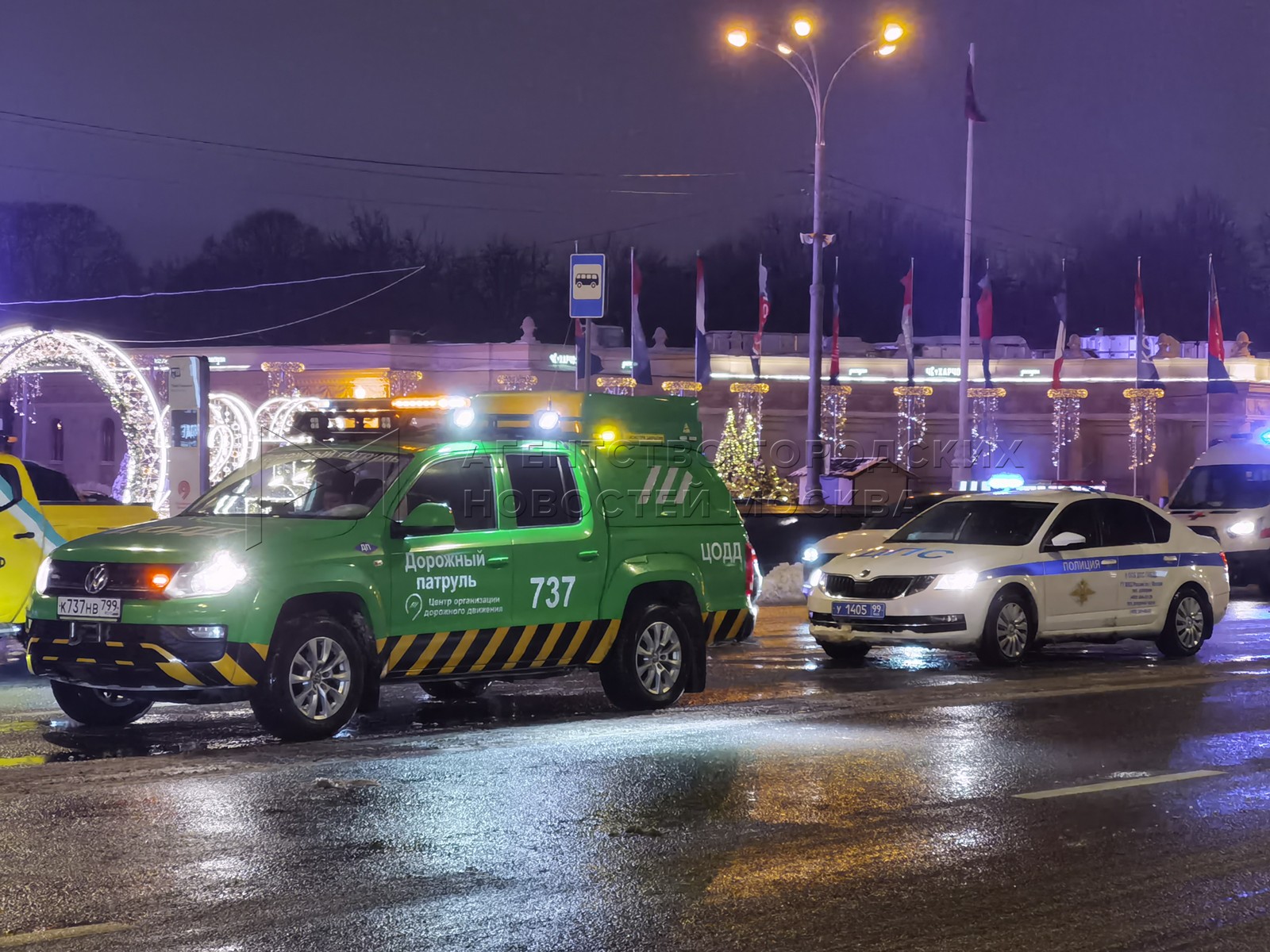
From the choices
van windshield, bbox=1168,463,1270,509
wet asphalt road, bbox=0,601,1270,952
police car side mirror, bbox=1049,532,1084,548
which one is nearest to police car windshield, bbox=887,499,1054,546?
police car side mirror, bbox=1049,532,1084,548

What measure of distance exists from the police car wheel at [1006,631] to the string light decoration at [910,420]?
56.8 meters

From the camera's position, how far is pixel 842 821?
24.8 feet

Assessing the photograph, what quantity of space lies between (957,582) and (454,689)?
4599 millimetres

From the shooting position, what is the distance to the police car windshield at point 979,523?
1473 centimetres

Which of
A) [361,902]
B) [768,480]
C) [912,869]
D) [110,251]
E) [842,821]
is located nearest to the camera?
[361,902]

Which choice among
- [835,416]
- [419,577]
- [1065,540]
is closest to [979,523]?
[1065,540]

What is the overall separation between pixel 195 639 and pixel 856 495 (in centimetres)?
2508

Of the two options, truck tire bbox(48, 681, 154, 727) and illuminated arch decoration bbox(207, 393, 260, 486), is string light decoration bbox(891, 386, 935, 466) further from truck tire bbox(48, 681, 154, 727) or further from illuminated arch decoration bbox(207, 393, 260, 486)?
truck tire bbox(48, 681, 154, 727)

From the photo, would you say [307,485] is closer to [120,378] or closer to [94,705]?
[94,705]

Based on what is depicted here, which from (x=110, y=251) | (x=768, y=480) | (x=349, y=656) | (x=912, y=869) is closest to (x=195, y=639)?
(x=349, y=656)

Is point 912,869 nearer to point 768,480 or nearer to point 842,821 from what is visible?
point 842,821

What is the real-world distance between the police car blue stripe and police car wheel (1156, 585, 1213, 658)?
306 mm

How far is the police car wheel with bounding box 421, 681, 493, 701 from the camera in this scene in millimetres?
11984

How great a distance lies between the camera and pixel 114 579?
9406 millimetres
